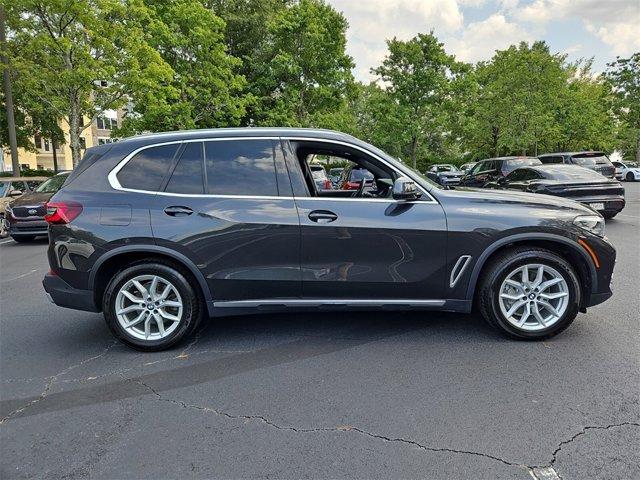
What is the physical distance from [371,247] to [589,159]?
16090 mm

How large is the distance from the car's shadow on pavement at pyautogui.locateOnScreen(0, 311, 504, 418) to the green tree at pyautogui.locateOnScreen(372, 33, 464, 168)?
85.3ft

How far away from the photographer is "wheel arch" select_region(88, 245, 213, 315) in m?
3.83

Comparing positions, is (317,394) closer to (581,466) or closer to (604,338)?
(581,466)

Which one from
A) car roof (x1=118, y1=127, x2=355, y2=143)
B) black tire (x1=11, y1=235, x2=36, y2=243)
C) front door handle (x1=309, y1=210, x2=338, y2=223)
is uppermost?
car roof (x1=118, y1=127, x2=355, y2=143)

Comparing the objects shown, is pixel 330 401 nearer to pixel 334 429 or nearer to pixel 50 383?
pixel 334 429

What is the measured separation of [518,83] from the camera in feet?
107

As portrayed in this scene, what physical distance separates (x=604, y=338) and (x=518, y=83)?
108ft

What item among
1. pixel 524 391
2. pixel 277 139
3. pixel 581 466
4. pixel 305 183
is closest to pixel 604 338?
pixel 524 391

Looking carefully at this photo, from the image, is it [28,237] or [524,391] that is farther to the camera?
[28,237]

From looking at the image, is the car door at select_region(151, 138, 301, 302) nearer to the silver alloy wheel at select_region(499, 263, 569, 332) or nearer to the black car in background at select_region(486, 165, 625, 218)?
the silver alloy wheel at select_region(499, 263, 569, 332)

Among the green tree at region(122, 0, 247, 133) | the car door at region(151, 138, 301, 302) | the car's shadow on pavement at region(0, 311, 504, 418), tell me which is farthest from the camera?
the green tree at region(122, 0, 247, 133)

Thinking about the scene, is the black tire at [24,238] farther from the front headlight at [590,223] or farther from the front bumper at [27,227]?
the front headlight at [590,223]

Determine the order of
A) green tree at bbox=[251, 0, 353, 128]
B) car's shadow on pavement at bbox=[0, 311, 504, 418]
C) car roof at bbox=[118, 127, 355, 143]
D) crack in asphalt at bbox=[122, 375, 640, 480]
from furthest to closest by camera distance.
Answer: green tree at bbox=[251, 0, 353, 128], car roof at bbox=[118, 127, 355, 143], car's shadow on pavement at bbox=[0, 311, 504, 418], crack in asphalt at bbox=[122, 375, 640, 480]

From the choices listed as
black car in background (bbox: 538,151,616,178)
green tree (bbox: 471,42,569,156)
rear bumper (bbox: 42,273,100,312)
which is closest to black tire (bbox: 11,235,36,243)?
rear bumper (bbox: 42,273,100,312)
